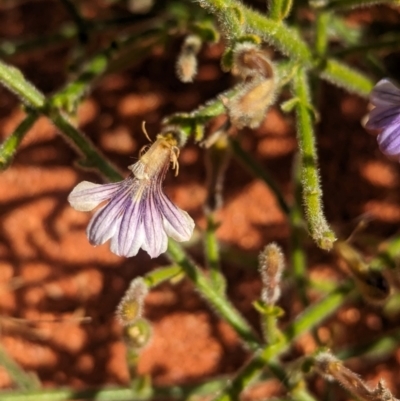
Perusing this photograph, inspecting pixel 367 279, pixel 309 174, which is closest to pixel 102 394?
pixel 367 279

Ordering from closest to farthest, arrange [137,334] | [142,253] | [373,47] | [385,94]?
[385,94], [137,334], [373,47], [142,253]

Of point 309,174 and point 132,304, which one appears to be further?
point 132,304

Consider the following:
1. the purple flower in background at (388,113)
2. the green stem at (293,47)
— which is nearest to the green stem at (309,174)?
the green stem at (293,47)

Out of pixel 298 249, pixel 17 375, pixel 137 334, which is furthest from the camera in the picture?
pixel 17 375

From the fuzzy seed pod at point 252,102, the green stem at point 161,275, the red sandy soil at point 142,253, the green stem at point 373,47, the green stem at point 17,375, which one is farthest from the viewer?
the red sandy soil at point 142,253

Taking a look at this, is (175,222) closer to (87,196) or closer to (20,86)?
(87,196)

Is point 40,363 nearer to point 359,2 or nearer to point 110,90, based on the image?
point 110,90

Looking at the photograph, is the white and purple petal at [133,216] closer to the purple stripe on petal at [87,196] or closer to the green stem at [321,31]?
the purple stripe on petal at [87,196]
